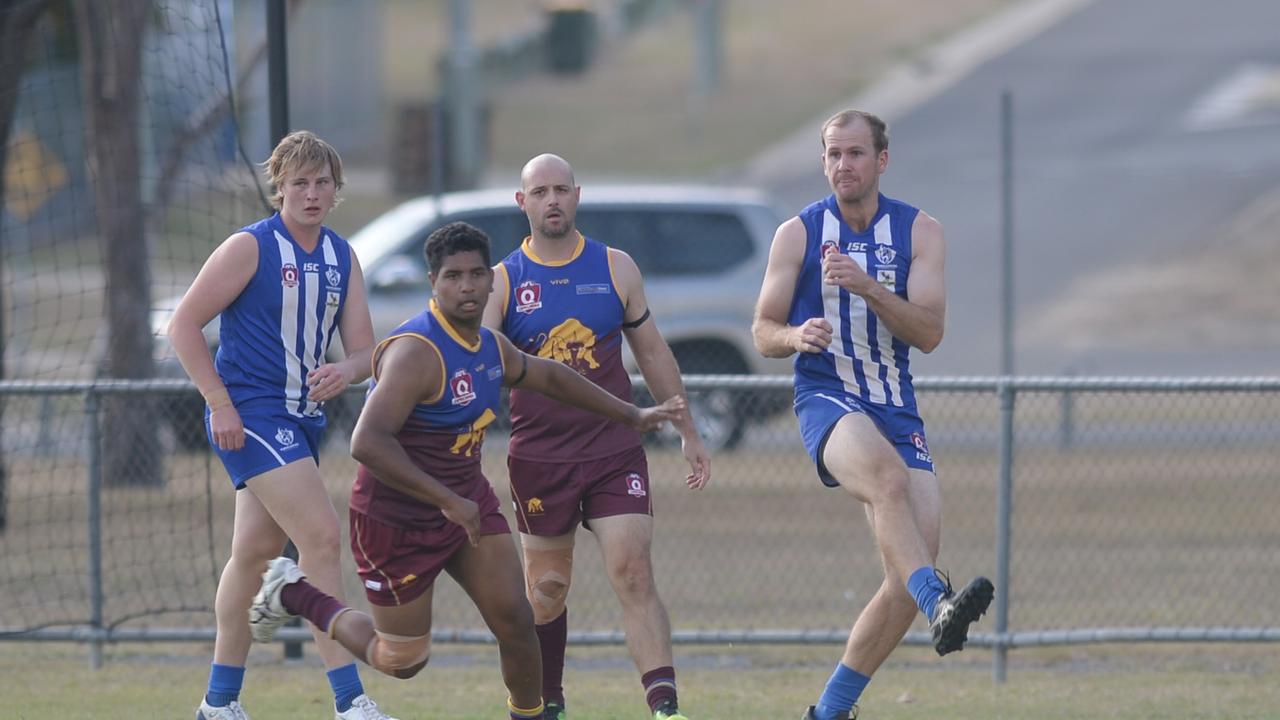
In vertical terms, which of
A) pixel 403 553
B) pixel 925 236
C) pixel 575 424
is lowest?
pixel 403 553

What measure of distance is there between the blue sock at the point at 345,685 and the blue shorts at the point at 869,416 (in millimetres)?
1856

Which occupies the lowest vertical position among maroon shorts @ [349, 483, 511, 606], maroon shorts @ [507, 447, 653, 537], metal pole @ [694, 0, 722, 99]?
maroon shorts @ [349, 483, 511, 606]

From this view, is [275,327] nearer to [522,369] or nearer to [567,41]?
[522,369]

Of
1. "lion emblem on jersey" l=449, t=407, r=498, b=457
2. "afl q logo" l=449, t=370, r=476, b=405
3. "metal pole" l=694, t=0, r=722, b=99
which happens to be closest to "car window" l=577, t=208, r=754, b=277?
"lion emblem on jersey" l=449, t=407, r=498, b=457

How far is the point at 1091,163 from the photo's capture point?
100.0ft

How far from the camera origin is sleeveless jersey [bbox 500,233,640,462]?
Answer: 643cm

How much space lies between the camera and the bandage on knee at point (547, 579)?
657 cm

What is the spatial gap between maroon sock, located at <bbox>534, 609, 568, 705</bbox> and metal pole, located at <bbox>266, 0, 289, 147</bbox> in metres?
2.98

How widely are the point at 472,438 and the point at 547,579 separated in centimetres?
93

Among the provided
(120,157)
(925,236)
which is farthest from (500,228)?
(925,236)

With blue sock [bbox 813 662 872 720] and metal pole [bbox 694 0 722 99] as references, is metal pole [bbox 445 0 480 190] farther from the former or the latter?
blue sock [bbox 813 662 872 720]

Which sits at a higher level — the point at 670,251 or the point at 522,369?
the point at 670,251

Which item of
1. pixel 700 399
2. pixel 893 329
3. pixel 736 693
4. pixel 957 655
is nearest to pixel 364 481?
pixel 893 329

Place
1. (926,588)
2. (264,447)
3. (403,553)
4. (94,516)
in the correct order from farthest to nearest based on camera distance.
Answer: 1. (94,516)
2. (264,447)
3. (403,553)
4. (926,588)
